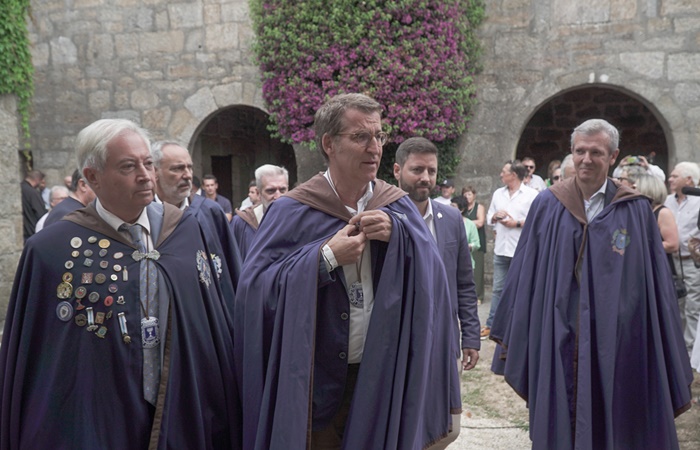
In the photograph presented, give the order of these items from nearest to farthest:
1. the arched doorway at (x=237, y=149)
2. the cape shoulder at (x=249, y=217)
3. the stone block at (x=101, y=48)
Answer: the cape shoulder at (x=249, y=217), the stone block at (x=101, y=48), the arched doorway at (x=237, y=149)

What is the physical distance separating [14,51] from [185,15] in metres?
2.92

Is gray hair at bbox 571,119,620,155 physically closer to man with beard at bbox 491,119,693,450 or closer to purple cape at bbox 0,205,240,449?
man with beard at bbox 491,119,693,450

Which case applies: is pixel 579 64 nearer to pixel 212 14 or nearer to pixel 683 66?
pixel 683 66

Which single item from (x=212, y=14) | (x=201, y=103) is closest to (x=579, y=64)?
(x=212, y=14)

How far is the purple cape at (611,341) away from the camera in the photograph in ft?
11.4

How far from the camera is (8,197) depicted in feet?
24.9

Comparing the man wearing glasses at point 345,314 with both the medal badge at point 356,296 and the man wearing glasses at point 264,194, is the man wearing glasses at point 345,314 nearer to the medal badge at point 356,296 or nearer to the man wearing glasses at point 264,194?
the medal badge at point 356,296

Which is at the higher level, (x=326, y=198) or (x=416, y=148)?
(x=416, y=148)

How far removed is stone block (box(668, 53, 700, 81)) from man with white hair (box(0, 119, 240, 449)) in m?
7.96

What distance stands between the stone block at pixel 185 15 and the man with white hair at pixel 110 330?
815 cm

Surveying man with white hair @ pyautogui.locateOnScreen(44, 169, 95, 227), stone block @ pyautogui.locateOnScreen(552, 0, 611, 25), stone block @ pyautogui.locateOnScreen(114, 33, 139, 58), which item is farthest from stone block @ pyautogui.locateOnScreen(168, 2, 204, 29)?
man with white hair @ pyautogui.locateOnScreen(44, 169, 95, 227)

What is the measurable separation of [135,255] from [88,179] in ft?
1.07

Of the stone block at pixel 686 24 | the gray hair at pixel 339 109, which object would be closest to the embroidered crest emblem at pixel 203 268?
the gray hair at pixel 339 109

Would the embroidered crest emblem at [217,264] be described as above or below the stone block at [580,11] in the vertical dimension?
below
